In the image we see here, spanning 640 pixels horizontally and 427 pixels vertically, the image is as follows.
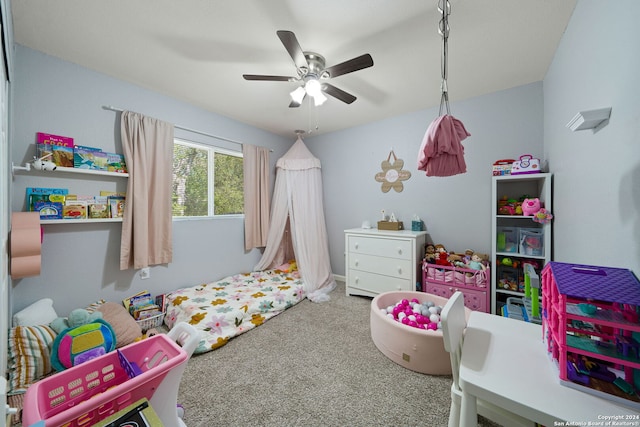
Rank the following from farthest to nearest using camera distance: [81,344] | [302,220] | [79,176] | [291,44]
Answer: [302,220] → [79,176] → [81,344] → [291,44]

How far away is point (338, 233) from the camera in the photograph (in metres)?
3.93

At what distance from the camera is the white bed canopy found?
3.35 metres

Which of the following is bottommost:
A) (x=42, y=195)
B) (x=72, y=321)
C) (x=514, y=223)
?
(x=72, y=321)

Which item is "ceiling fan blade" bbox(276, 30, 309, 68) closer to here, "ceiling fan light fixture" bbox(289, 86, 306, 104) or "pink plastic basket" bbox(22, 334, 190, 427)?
"ceiling fan light fixture" bbox(289, 86, 306, 104)

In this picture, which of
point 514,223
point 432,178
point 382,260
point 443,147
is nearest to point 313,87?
point 443,147

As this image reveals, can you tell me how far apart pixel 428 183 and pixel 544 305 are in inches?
89.9

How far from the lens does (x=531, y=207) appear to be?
2.10 metres

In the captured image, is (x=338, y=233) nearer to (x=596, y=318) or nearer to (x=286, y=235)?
(x=286, y=235)

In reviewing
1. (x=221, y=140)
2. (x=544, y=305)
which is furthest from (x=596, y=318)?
(x=221, y=140)

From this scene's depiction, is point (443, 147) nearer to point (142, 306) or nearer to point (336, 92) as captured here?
point (336, 92)

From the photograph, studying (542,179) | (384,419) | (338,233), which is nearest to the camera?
(384,419)

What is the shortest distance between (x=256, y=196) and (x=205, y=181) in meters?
0.74

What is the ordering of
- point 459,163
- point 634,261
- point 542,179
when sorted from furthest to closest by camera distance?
point 542,179 < point 459,163 < point 634,261

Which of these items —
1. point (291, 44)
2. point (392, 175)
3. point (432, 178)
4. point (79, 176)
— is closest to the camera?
point (291, 44)
